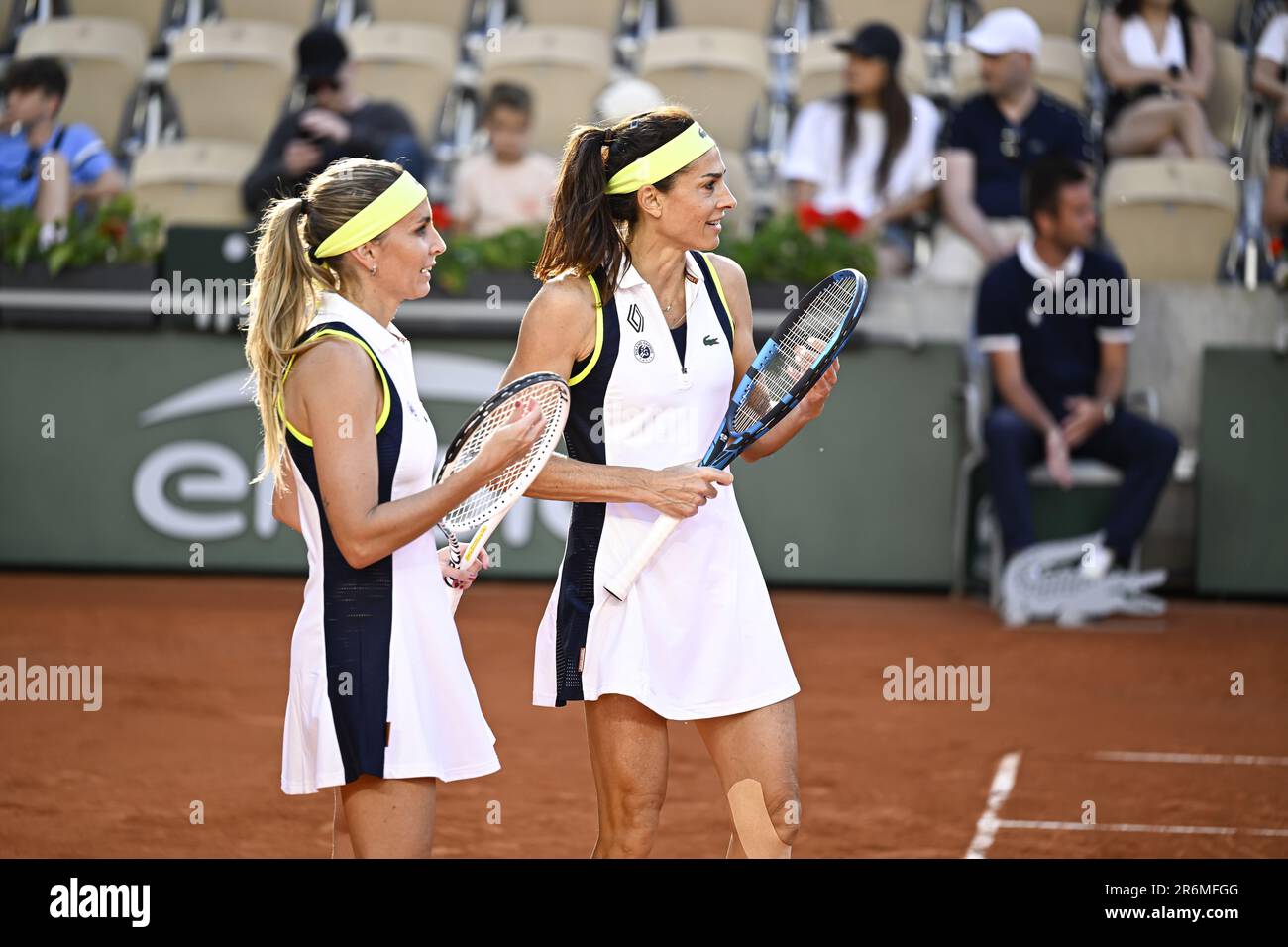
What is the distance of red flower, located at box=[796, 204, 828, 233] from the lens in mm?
8984

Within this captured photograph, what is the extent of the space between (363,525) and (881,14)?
367 inches

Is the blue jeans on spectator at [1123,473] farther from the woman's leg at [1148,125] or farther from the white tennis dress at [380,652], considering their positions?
the white tennis dress at [380,652]

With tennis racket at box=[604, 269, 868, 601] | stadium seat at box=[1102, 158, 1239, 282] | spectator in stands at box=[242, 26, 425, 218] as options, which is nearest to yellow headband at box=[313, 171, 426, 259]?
tennis racket at box=[604, 269, 868, 601]

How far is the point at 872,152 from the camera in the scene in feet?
32.2

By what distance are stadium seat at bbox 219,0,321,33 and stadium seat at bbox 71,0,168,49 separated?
0.51 meters

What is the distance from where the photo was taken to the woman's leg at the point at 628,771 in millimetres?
3658

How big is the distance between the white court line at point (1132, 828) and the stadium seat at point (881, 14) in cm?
737

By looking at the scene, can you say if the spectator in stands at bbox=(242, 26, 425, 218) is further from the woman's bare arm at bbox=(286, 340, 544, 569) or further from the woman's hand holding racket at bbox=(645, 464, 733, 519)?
the woman's bare arm at bbox=(286, 340, 544, 569)

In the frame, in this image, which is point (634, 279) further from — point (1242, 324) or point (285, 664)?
point (1242, 324)

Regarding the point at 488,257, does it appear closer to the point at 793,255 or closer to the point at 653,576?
the point at 793,255

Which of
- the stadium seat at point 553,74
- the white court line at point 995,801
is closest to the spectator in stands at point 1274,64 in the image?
the stadium seat at point 553,74

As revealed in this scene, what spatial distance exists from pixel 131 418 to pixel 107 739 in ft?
11.1

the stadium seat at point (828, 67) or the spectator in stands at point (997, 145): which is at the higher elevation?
the stadium seat at point (828, 67)

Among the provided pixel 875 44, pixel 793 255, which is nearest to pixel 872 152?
pixel 875 44
